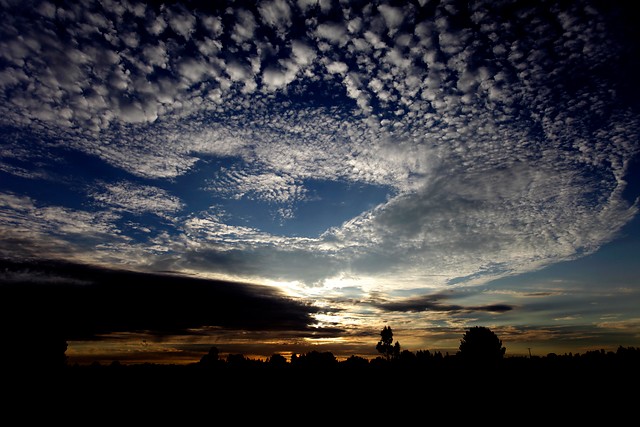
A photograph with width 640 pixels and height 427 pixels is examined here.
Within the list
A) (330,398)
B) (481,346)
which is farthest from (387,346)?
(330,398)

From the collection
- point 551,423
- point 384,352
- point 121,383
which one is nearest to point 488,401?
point 551,423

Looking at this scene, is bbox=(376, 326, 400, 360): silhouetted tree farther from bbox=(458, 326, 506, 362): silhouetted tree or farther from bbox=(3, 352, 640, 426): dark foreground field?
bbox=(3, 352, 640, 426): dark foreground field

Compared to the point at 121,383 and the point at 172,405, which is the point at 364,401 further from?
the point at 121,383

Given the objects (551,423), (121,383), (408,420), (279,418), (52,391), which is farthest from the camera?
(121,383)

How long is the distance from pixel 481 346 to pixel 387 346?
4136 centimetres

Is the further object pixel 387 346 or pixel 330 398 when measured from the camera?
pixel 387 346

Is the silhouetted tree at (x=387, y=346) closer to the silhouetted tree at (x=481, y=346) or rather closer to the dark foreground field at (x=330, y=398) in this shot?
the silhouetted tree at (x=481, y=346)

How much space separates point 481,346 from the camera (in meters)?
110

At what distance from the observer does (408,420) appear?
38188 millimetres

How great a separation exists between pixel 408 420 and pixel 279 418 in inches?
643

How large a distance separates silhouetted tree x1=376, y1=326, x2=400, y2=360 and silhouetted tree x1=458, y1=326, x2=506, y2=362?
3075 cm

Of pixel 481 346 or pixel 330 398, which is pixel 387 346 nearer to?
pixel 481 346

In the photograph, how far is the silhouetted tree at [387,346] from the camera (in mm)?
138000

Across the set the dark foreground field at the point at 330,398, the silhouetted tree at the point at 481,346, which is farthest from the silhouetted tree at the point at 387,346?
the dark foreground field at the point at 330,398
